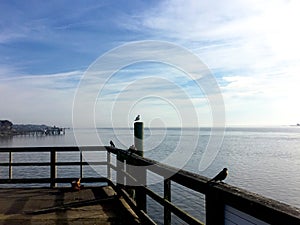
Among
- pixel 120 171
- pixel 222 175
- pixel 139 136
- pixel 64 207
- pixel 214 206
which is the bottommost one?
pixel 64 207

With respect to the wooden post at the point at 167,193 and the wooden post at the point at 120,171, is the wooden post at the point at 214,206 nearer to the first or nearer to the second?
the wooden post at the point at 167,193

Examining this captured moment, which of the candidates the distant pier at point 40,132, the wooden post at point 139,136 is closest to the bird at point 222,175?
the wooden post at point 139,136

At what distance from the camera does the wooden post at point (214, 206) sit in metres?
2.66

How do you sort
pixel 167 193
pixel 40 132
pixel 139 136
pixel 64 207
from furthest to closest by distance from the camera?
pixel 40 132 < pixel 139 136 < pixel 64 207 < pixel 167 193

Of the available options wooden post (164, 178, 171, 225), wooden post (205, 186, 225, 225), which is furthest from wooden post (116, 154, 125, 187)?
wooden post (205, 186, 225, 225)

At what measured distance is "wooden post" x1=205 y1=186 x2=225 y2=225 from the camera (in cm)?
266

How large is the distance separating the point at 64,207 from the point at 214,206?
395 cm

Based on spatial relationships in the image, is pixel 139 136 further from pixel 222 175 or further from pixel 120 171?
pixel 222 175

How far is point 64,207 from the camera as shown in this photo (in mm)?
6145

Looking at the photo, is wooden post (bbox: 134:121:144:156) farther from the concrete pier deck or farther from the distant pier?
the distant pier

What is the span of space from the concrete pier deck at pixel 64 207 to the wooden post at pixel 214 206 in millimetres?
2473

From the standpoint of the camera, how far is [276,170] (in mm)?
26922

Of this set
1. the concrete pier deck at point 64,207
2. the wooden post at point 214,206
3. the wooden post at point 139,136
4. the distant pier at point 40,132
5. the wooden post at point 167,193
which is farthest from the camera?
the distant pier at point 40,132

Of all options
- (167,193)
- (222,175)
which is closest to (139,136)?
(167,193)
